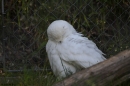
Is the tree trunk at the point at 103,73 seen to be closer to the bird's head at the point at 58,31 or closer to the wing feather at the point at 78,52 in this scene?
the wing feather at the point at 78,52

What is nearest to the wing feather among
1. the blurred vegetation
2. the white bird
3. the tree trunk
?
the white bird

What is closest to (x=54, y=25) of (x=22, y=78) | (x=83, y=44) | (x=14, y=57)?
(x=83, y=44)

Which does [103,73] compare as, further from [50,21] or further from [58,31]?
[50,21]

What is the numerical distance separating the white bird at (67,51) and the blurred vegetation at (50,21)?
2.28ft

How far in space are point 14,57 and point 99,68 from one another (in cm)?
166

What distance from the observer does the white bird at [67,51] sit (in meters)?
4.18

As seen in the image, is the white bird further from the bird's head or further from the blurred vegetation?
the blurred vegetation

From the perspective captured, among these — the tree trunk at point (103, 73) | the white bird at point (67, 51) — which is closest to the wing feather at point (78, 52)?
the white bird at point (67, 51)

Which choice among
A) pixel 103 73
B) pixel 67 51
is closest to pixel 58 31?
pixel 67 51

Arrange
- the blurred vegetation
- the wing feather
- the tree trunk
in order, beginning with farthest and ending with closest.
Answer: the blurred vegetation → the wing feather → the tree trunk

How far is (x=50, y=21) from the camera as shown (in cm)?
503

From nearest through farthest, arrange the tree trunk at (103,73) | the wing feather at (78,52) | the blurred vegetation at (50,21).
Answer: the tree trunk at (103,73)
the wing feather at (78,52)
the blurred vegetation at (50,21)

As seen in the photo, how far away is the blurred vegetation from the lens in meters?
5.01

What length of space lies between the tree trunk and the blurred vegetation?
1279 mm
